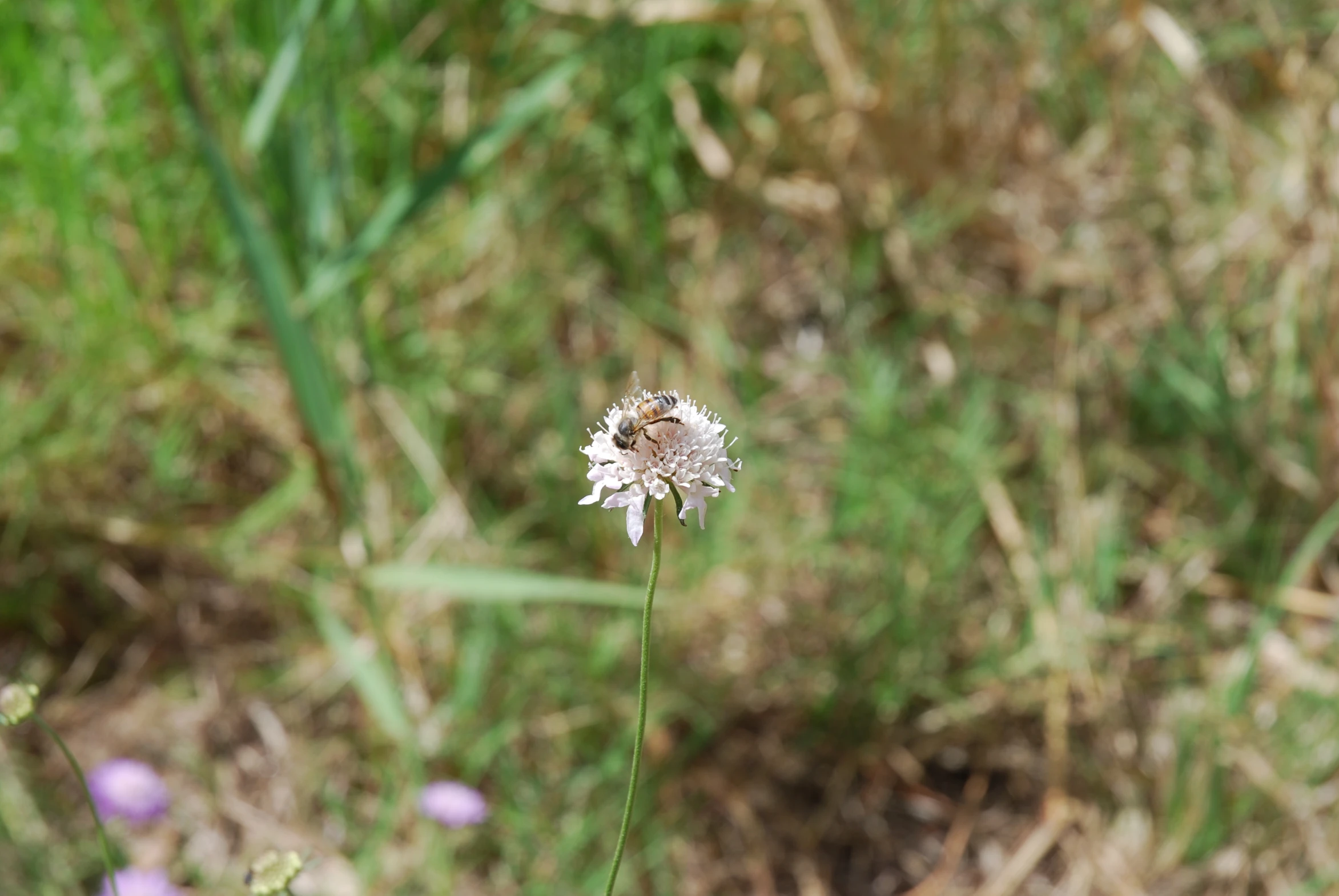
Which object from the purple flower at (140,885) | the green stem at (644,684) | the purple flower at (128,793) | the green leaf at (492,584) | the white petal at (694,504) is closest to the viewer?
the green stem at (644,684)

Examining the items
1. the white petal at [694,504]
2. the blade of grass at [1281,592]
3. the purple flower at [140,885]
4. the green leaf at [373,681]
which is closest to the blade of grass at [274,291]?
the green leaf at [373,681]

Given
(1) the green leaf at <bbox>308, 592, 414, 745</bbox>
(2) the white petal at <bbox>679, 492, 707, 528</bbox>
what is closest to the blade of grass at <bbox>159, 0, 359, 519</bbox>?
(1) the green leaf at <bbox>308, 592, 414, 745</bbox>

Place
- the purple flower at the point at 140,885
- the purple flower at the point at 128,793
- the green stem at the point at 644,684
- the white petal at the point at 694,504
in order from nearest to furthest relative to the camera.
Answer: the green stem at the point at 644,684 → the white petal at the point at 694,504 → the purple flower at the point at 140,885 → the purple flower at the point at 128,793

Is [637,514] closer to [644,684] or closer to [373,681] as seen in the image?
[644,684]

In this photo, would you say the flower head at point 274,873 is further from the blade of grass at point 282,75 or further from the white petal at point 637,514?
the blade of grass at point 282,75

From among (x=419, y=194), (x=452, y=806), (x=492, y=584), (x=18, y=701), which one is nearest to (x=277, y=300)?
(x=419, y=194)

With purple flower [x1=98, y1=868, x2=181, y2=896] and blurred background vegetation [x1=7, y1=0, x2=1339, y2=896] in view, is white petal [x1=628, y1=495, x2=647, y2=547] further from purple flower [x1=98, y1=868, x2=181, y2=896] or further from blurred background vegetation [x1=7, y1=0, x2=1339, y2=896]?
purple flower [x1=98, y1=868, x2=181, y2=896]
